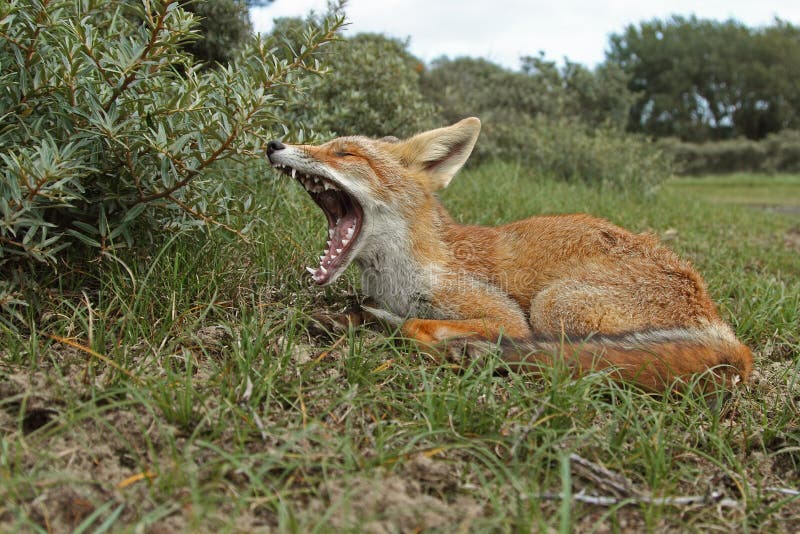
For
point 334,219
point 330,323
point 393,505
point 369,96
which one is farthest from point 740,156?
point 393,505

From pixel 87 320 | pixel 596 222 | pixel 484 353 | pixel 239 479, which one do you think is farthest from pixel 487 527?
pixel 596 222

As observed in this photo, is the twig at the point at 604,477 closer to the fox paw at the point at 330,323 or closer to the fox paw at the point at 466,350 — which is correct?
the fox paw at the point at 466,350

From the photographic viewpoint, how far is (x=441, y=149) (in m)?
4.41

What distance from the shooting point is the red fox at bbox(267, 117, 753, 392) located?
11.0ft

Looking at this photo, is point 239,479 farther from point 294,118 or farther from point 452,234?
point 294,118

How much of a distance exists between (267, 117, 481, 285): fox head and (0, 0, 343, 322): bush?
0.38m

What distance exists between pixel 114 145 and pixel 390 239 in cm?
163

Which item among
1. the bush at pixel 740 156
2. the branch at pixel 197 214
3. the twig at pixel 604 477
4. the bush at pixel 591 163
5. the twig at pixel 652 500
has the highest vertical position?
the bush at pixel 740 156

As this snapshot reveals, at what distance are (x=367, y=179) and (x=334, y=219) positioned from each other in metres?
0.39

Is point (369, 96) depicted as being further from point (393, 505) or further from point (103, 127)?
point (393, 505)

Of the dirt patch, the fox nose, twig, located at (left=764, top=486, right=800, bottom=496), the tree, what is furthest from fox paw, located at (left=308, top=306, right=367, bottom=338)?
the tree

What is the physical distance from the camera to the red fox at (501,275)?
3.35 metres

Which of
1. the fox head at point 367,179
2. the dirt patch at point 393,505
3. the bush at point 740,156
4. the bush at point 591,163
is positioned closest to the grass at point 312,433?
the dirt patch at point 393,505

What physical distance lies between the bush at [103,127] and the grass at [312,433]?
0.29 metres
